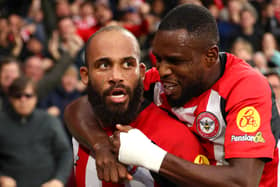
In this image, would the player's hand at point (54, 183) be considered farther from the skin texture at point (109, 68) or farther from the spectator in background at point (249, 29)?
the spectator in background at point (249, 29)

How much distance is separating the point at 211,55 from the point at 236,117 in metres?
0.37

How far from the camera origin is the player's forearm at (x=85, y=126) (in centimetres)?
260

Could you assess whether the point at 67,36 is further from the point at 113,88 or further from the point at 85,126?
the point at 113,88

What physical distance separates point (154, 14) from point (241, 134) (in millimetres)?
6435

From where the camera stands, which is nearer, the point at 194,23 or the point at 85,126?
the point at 194,23

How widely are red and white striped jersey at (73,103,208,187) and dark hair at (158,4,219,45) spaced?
17.3 inches

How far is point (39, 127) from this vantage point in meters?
4.84

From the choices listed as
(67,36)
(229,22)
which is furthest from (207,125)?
(229,22)

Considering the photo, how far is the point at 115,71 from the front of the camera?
8.12 ft

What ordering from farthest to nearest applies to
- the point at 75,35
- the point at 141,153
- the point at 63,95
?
the point at 75,35
the point at 63,95
the point at 141,153

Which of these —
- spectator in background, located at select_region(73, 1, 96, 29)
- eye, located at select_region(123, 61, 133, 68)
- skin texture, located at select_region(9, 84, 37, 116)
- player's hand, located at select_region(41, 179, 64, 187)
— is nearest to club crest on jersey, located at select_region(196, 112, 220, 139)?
eye, located at select_region(123, 61, 133, 68)

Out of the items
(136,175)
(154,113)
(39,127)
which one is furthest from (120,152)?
(39,127)

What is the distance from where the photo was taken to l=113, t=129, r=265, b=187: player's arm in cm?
225

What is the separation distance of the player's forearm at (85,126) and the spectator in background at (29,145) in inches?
66.5
